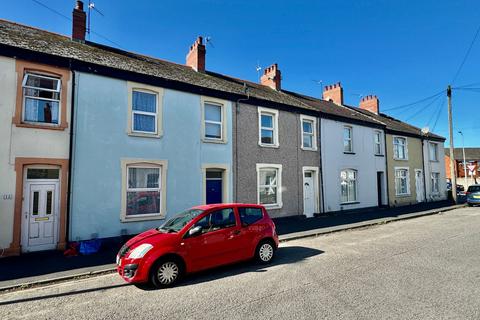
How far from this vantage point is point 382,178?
1980 cm

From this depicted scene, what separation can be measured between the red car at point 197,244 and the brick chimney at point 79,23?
959 cm

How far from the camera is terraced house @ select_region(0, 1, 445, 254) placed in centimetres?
849

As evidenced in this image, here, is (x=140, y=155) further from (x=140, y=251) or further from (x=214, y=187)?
(x=140, y=251)

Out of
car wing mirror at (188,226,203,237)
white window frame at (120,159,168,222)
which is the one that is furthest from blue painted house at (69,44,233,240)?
car wing mirror at (188,226,203,237)

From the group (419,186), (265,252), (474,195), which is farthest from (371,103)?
(265,252)

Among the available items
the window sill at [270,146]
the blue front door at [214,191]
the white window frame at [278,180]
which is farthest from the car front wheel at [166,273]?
the window sill at [270,146]

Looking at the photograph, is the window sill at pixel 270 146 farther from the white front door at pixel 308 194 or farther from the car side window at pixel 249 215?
the car side window at pixel 249 215

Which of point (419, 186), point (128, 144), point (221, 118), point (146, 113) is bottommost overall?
point (419, 186)

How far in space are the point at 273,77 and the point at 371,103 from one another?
41.2ft

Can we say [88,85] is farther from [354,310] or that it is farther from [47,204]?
[354,310]

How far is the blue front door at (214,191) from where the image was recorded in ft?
39.2

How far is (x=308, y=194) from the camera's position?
1534 cm

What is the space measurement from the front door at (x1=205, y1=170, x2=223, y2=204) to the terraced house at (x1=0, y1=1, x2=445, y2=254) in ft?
0.15

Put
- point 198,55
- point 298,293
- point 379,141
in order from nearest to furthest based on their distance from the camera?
point 298,293
point 198,55
point 379,141
